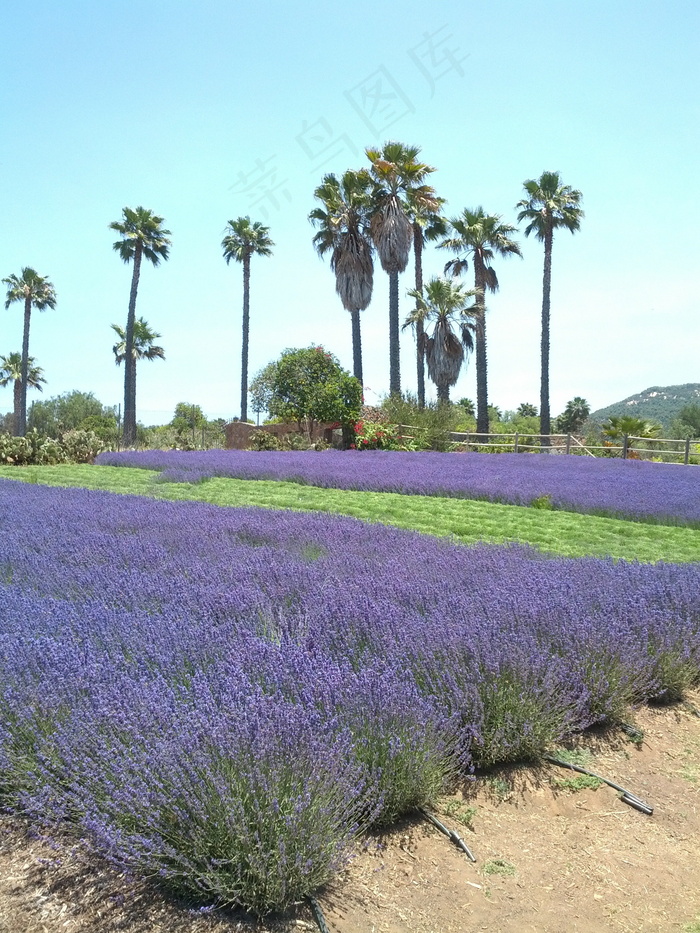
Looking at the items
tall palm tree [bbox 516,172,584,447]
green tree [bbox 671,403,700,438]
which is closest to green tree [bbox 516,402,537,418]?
green tree [bbox 671,403,700,438]

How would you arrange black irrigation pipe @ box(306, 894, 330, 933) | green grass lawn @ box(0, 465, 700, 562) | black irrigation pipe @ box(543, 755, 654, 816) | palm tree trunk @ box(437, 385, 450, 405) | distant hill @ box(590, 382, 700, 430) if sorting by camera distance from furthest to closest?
distant hill @ box(590, 382, 700, 430), palm tree trunk @ box(437, 385, 450, 405), green grass lawn @ box(0, 465, 700, 562), black irrigation pipe @ box(543, 755, 654, 816), black irrigation pipe @ box(306, 894, 330, 933)

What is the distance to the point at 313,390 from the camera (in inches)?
1025

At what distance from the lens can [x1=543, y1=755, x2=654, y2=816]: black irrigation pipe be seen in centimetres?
285

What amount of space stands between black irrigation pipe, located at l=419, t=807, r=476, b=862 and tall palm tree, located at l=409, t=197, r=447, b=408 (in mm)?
26780

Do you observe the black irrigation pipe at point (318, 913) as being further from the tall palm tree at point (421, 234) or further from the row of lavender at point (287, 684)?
→ the tall palm tree at point (421, 234)

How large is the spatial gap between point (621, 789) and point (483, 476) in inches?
458

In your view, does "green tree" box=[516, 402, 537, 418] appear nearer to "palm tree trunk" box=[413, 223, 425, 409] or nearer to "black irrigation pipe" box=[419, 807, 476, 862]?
"palm tree trunk" box=[413, 223, 425, 409]

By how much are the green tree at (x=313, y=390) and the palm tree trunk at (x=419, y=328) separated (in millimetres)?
4473

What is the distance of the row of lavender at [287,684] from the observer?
85.8 inches

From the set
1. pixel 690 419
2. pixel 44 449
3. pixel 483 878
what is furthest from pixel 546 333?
pixel 483 878

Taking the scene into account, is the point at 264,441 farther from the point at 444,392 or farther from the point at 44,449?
the point at 444,392

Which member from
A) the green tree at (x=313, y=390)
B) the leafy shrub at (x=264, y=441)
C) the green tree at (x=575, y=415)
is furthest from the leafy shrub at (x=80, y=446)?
the green tree at (x=575, y=415)

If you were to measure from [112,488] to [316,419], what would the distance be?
12.6 metres

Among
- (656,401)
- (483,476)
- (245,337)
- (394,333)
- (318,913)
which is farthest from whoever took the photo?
(656,401)
